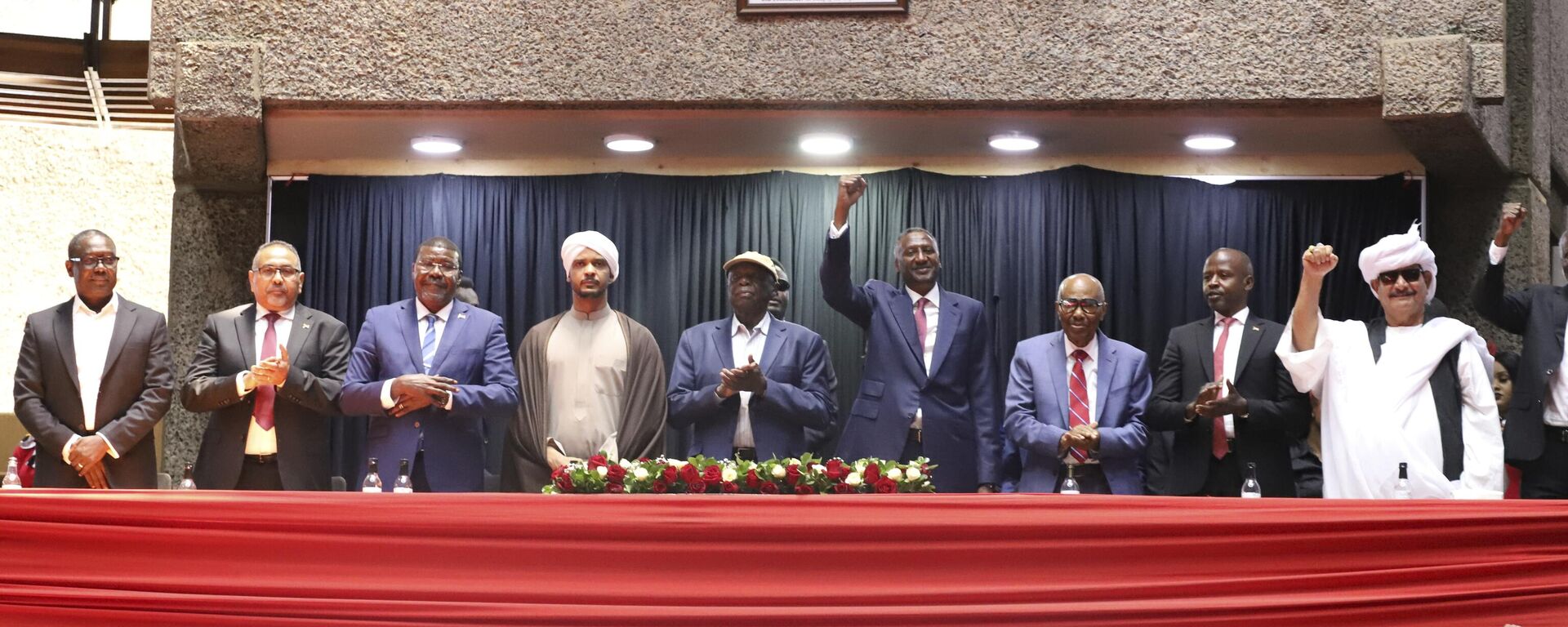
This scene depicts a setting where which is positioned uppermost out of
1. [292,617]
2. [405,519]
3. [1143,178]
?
[1143,178]

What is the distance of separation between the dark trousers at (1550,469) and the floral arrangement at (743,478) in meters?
2.48

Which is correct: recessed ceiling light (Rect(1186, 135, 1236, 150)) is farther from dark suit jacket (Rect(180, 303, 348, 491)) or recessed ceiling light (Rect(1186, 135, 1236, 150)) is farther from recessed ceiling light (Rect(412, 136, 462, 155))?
dark suit jacket (Rect(180, 303, 348, 491))

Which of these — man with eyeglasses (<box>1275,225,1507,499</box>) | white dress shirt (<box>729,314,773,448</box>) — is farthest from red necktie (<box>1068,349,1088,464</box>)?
white dress shirt (<box>729,314,773,448</box>)

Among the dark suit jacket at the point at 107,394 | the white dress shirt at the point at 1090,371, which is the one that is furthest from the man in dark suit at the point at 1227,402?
the dark suit jacket at the point at 107,394

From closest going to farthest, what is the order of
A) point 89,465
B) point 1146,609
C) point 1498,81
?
point 1146,609 < point 89,465 < point 1498,81

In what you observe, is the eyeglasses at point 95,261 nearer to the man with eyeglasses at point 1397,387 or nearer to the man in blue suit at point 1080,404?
the man in blue suit at point 1080,404

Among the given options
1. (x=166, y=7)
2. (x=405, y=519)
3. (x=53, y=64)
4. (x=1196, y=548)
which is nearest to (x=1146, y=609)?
(x=1196, y=548)

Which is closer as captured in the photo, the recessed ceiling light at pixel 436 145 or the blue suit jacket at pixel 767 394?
the blue suit jacket at pixel 767 394

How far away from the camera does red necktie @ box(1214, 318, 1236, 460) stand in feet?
20.9

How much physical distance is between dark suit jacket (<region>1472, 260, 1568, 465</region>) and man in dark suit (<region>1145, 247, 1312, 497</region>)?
751 millimetres

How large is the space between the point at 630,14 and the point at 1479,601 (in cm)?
499

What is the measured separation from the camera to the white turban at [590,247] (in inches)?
268

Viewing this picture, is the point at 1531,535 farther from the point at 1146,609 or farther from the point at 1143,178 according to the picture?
the point at 1143,178

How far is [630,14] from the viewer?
24.5 feet
